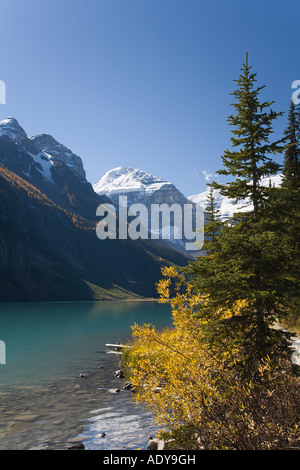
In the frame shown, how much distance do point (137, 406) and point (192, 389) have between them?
9.57 meters

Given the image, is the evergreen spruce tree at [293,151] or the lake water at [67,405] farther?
the evergreen spruce tree at [293,151]

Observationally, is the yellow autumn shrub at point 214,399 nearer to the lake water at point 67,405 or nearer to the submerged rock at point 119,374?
the lake water at point 67,405

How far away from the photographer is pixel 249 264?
12.1 metres

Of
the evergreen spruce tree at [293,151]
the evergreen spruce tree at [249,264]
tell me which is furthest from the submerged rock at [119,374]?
the evergreen spruce tree at [293,151]

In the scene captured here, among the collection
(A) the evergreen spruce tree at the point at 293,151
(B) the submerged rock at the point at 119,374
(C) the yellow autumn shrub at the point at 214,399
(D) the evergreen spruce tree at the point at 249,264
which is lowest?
(B) the submerged rock at the point at 119,374

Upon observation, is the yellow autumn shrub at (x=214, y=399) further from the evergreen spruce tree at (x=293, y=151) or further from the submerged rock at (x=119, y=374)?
the evergreen spruce tree at (x=293, y=151)

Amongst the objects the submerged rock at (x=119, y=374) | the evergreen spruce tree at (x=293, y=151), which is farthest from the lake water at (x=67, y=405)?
the evergreen spruce tree at (x=293, y=151)

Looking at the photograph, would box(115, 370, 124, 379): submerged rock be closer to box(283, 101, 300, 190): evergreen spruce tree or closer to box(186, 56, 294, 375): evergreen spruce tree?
box(186, 56, 294, 375): evergreen spruce tree

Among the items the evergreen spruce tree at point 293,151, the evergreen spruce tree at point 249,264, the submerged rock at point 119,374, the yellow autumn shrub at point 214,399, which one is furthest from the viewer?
the evergreen spruce tree at point 293,151

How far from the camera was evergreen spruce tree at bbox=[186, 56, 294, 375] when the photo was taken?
37.4 ft

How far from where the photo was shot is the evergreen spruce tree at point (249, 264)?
1141 cm

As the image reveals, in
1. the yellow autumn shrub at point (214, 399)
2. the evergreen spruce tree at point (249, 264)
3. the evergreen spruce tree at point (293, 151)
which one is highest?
the evergreen spruce tree at point (293, 151)

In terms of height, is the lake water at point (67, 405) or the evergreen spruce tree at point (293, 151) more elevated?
the evergreen spruce tree at point (293, 151)

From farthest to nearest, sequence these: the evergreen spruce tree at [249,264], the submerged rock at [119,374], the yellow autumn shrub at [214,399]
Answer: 1. the submerged rock at [119,374]
2. the evergreen spruce tree at [249,264]
3. the yellow autumn shrub at [214,399]
